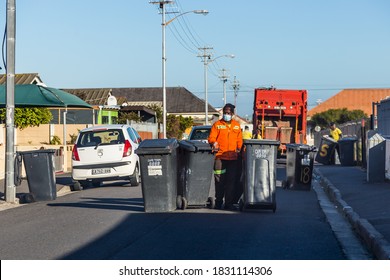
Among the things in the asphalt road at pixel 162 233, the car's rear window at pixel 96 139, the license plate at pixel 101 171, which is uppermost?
the car's rear window at pixel 96 139

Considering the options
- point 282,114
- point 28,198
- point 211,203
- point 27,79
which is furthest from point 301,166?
point 27,79

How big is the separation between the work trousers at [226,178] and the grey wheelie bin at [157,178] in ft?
2.79

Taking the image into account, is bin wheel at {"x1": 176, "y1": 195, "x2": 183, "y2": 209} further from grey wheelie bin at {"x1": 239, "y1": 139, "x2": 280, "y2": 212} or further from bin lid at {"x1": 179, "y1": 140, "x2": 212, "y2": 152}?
grey wheelie bin at {"x1": 239, "y1": 139, "x2": 280, "y2": 212}

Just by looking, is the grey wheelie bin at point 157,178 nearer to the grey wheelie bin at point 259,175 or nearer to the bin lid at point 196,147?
the bin lid at point 196,147

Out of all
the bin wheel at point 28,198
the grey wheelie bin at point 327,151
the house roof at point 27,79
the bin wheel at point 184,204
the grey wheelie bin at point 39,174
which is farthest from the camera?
the house roof at point 27,79

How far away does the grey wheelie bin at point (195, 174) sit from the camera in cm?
1380

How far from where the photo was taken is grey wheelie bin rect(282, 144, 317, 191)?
1909cm

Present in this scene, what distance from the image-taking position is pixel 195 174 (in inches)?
546

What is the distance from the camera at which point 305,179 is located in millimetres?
19281

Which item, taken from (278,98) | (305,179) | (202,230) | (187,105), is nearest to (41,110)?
(278,98)

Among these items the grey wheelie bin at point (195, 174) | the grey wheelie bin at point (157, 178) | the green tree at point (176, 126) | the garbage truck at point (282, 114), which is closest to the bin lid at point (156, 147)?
the grey wheelie bin at point (157, 178)

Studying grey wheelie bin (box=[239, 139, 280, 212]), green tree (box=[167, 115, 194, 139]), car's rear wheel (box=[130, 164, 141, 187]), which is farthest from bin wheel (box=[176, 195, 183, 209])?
green tree (box=[167, 115, 194, 139])

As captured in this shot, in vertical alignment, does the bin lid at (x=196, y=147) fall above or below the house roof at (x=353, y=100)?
below

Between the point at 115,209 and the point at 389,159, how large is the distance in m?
8.15
